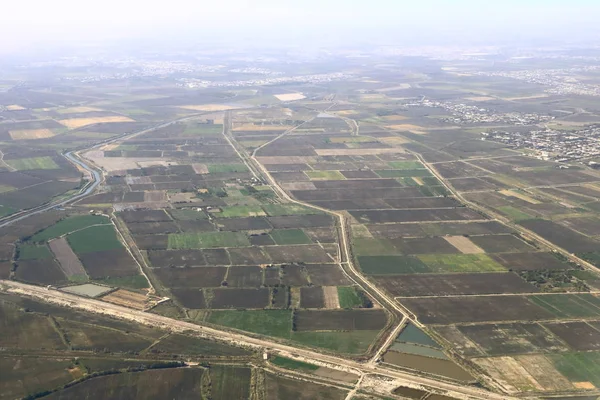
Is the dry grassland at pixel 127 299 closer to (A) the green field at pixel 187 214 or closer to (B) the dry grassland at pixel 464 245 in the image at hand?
(A) the green field at pixel 187 214

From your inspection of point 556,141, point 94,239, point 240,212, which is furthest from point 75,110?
point 556,141

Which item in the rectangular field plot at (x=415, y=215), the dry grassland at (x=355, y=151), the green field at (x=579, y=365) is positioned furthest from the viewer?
the dry grassland at (x=355, y=151)

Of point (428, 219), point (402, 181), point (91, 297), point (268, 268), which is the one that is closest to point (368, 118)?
point (402, 181)

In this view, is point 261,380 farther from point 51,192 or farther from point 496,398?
point 51,192

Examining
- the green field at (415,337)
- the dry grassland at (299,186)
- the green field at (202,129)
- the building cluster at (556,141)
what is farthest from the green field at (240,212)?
the building cluster at (556,141)

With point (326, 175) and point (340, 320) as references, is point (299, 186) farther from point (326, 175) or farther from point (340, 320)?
point (340, 320)

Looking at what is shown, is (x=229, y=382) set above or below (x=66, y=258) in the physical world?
below
